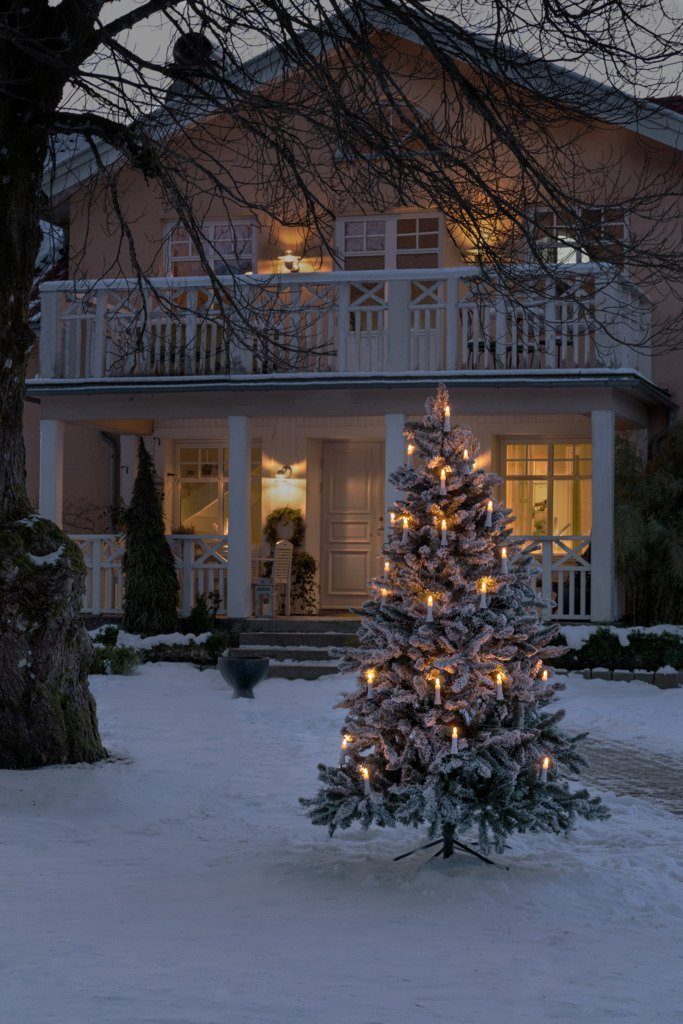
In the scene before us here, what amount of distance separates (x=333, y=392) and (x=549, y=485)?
375cm

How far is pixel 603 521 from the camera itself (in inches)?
578

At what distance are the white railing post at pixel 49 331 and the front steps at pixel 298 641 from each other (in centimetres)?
413

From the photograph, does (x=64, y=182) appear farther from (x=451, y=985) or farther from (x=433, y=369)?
(x=451, y=985)

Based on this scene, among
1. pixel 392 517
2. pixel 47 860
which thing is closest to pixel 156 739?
pixel 47 860

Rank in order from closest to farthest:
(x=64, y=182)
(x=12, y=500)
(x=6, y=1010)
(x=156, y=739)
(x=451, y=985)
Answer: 1. (x=6, y=1010)
2. (x=451, y=985)
3. (x=12, y=500)
4. (x=156, y=739)
5. (x=64, y=182)

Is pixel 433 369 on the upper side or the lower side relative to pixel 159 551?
upper

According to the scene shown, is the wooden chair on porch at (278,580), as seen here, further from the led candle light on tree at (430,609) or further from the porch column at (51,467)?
the led candle light on tree at (430,609)

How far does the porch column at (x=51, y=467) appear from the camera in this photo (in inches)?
634

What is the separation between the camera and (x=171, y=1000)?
4.23 metres

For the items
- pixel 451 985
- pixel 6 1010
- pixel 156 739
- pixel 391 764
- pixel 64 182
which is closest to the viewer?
pixel 6 1010

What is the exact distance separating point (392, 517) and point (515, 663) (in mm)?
984

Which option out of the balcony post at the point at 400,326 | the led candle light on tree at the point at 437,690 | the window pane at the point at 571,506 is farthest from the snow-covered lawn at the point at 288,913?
the window pane at the point at 571,506

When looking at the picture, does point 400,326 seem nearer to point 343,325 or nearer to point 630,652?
point 343,325

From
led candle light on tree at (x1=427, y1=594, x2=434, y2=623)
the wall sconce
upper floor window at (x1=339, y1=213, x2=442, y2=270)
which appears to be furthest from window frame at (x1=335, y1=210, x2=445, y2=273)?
led candle light on tree at (x1=427, y1=594, x2=434, y2=623)
